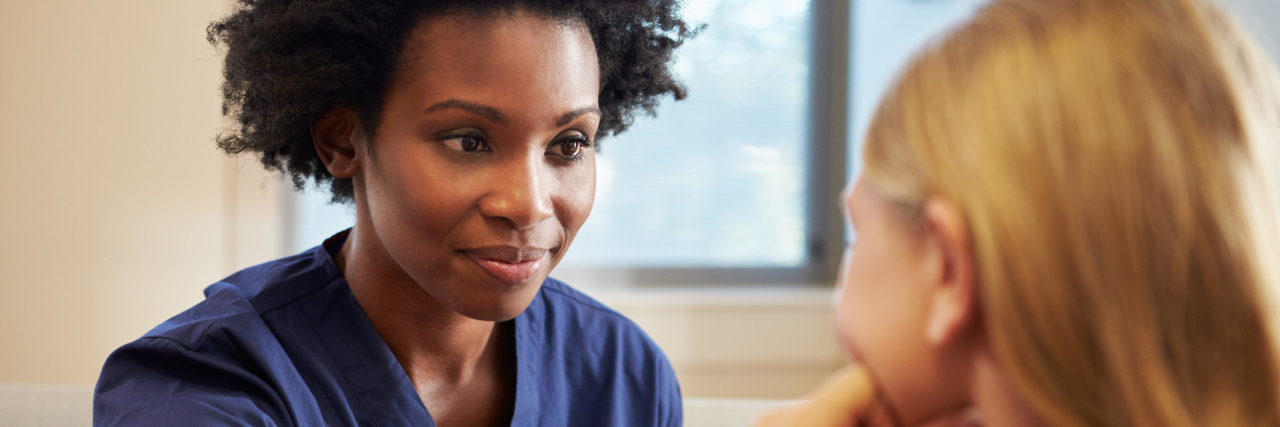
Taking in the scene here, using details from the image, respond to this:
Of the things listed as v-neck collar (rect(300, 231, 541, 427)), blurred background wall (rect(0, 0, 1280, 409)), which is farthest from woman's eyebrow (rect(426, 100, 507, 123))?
blurred background wall (rect(0, 0, 1280, 409))

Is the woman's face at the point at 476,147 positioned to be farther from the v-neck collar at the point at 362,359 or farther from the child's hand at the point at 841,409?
the child's hand at the point at 841,409

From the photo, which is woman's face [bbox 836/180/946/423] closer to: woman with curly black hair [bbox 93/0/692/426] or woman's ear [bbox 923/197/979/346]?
woman's ear [bbox 923/197/979/346]

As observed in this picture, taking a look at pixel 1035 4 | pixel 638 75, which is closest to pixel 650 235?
pixel 638 75

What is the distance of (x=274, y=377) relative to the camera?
0.86 metres

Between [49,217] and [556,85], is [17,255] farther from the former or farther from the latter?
[556,85]

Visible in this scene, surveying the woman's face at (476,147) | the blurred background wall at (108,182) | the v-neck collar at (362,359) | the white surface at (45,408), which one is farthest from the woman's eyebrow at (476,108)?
the blurred background wall at (108,182)

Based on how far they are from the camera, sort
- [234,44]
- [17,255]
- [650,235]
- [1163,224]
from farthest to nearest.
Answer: [650,235] → [17,255] → [234,44] → [1163,224]

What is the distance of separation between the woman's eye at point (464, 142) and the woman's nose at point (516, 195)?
4 cm

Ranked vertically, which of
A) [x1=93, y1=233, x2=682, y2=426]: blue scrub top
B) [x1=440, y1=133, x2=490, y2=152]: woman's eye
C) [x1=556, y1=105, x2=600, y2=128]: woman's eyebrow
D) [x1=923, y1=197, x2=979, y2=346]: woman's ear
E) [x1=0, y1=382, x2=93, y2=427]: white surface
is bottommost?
[x1=0, y1=382, x2=93, y2=427]: white surface

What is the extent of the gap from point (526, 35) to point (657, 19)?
0.29m

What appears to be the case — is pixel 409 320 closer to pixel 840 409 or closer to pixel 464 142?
pixel 464 142

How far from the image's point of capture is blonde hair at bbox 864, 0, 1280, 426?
0.39 metres

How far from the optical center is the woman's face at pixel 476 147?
0.85m

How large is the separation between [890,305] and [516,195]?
1.55 ft
